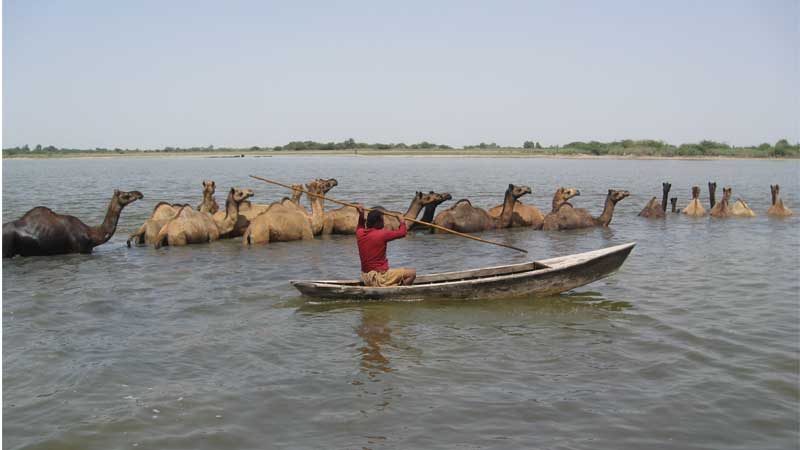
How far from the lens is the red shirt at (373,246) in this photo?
1084cm

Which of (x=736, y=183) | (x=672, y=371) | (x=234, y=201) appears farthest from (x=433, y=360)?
(x=736, y=183)

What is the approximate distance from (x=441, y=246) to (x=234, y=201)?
208 inches

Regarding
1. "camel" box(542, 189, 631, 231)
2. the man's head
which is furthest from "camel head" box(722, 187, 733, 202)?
the man's head

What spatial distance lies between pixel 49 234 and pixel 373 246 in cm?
807

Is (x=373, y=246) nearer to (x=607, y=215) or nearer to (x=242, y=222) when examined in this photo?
(x=242, y=222)

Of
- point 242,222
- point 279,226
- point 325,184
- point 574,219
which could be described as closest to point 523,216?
point 574,219

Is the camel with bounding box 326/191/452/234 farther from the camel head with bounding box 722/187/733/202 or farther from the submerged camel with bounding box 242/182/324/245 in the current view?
the camel head with bounding box 722/187/733/202

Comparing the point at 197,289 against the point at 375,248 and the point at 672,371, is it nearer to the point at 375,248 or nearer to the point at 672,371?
the point at 375,248

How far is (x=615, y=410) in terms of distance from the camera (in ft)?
21.9

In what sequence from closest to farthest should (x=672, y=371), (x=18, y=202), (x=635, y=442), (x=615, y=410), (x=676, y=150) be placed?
1. (x=635, y=442)
2. (x=615, y=410)
3. (x=672, y=371)
4. (x=18, y=202)
5. (x=676, y=150)

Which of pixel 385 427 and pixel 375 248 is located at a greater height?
pixel 375 248

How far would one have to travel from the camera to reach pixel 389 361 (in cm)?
818

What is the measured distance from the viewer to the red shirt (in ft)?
35.6

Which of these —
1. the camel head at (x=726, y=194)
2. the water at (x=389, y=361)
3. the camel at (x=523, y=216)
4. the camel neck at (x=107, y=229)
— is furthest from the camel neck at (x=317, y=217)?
the camel head at (x=726, y=194)
